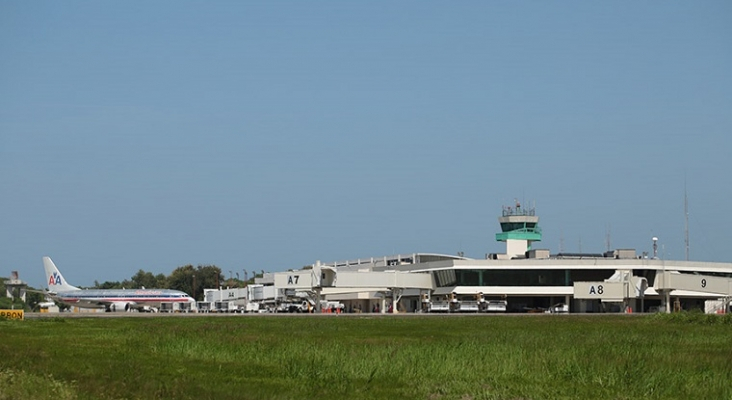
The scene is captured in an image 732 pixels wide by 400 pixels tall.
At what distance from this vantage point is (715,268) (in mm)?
143625

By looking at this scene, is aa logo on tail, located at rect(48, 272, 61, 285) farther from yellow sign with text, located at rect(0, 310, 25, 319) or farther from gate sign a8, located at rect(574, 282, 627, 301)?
gate sign a8, located at rect(574, 282, 627, 301)

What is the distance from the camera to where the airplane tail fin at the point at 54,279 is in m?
178

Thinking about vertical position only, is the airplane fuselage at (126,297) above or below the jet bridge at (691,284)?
below

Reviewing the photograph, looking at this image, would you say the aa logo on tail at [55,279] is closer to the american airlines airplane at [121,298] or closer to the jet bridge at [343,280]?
the american airlines airplane at [121,298]

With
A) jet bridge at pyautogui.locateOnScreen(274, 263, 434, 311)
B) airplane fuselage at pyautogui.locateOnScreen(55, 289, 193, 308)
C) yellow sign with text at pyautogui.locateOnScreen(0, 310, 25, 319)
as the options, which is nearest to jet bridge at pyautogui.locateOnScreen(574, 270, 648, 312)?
jet bridge at pyautogui.locateOnScreen(274, 263, 434, 311)

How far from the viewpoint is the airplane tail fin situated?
17812 cm

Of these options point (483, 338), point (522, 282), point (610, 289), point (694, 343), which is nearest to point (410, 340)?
point (483, 338)

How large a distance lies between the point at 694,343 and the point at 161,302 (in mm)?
122711

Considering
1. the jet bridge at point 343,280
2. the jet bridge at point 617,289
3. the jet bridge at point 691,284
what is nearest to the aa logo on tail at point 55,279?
the jet bridge at point 343,280

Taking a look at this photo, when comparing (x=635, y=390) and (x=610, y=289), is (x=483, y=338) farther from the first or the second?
(x=610, y=289)

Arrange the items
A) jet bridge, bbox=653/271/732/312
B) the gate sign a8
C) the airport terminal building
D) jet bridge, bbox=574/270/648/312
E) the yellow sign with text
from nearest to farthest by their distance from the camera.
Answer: the yellow sign with text
jet bridge, bbox=653/271/732/312
jet bridge, bbox=574/270/648/312
the gate sign a8
the airport terminal building

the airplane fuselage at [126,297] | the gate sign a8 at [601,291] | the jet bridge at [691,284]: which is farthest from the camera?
the airplane fuselage at [126,297]

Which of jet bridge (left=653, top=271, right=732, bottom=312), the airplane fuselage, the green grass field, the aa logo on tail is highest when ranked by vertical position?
the aa logo on tail

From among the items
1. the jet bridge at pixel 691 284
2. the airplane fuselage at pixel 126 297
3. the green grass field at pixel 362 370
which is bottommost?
the green grass field at pixel 362 370
